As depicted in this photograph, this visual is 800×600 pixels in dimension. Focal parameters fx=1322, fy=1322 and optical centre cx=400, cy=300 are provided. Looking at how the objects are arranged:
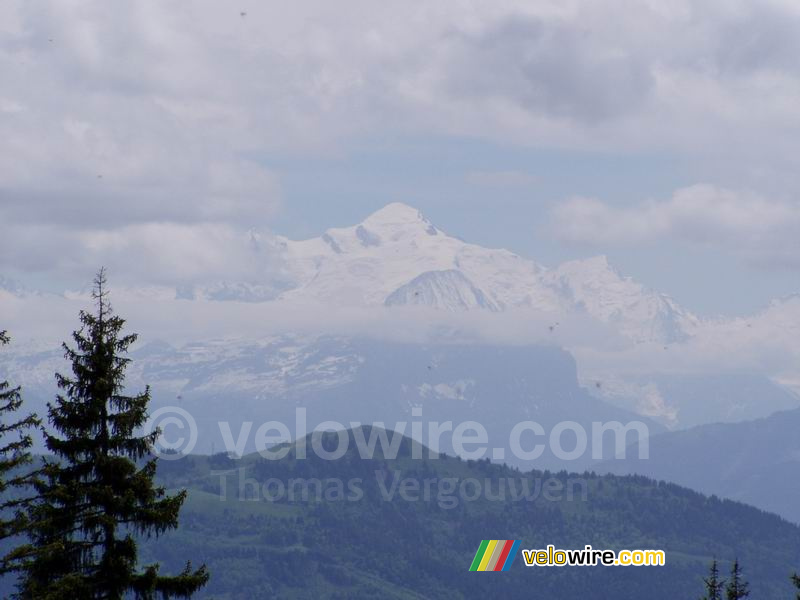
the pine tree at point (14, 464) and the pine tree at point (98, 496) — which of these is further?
the pine tree at point (14, 464)

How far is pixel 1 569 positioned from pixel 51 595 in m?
5.60

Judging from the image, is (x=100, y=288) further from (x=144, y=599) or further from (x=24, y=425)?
(x=144, y=599)

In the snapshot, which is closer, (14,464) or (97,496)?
(97,496)

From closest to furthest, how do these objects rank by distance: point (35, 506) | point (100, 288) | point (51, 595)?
point (51, 595)
point (35, 506)
point (100, 288)

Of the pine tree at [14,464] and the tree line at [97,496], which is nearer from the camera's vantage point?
the tree line at [97,496]

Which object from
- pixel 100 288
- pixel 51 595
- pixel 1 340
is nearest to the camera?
pixel 51 595

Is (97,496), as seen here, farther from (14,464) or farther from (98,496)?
(14,464)

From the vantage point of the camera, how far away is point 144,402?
41.4 meters

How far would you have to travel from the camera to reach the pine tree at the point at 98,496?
40.6 metres

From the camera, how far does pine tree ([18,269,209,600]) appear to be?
40.6 metres

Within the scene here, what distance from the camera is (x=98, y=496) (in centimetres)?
4094

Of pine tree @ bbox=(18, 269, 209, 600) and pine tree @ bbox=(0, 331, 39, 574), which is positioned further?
pine tree @ bbox=(0, 331, 39, 574)

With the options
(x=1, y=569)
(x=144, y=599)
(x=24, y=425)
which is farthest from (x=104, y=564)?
(x=24, y=425)

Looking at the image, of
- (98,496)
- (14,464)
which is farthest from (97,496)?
(14,464)
